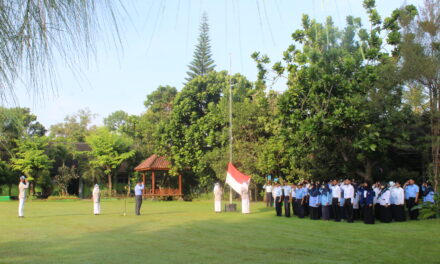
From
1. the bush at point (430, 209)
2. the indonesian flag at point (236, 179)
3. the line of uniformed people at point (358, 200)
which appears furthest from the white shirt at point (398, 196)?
the indonesian flag at point (236, 179)

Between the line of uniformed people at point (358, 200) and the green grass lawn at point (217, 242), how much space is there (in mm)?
914

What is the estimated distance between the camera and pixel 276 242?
9.46 meters

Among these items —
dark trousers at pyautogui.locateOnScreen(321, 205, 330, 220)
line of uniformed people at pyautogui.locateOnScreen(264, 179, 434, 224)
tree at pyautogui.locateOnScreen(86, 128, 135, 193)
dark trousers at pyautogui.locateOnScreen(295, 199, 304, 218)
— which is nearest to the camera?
line of uniformed people at pyautogui.locateOnScreen(264, 179, 434, 224)

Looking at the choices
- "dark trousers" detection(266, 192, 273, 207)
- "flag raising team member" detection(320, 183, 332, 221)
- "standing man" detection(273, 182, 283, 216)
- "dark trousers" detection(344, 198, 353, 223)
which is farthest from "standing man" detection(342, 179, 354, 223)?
"dark trousers" detection(266, 192, 273, 207)

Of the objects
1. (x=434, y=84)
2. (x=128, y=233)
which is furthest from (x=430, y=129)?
(x=128, y=233)

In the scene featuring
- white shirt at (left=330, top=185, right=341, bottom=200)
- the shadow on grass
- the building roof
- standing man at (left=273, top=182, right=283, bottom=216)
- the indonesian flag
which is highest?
the building roof

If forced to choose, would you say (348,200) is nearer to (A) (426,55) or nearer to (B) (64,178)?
(A) (426,55)

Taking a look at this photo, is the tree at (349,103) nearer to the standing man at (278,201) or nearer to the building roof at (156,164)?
the standing man at (278,201)

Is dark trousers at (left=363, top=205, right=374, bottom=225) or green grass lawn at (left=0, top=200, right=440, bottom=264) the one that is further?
dark trousers at (left=363, top=205, right=374, bottom=225)

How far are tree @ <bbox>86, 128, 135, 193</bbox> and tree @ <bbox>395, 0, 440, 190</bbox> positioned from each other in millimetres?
23683

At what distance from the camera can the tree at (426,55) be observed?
15.0 m

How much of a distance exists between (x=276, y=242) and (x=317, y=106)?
797cm

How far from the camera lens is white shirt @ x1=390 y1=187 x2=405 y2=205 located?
14.2 meters

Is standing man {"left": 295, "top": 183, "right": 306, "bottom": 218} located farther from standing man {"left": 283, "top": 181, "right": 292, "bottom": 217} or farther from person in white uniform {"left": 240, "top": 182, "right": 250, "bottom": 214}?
person in white uniform {"left": 240, "top": 182, "right": 250, "bottom": 214}
